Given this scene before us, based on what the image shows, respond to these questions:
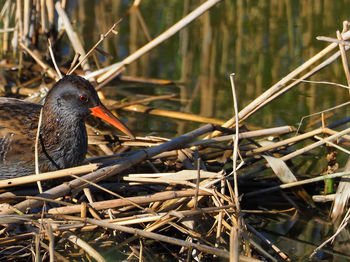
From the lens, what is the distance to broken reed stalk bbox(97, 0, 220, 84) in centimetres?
443

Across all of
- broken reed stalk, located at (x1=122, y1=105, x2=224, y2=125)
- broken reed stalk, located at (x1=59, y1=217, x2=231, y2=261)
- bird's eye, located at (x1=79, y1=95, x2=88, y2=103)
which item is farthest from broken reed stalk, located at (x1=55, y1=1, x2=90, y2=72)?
broken reed stalk, located at (x1=59, y1=217, x2=231, y2=261)

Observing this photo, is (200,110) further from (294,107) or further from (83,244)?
(83,244)

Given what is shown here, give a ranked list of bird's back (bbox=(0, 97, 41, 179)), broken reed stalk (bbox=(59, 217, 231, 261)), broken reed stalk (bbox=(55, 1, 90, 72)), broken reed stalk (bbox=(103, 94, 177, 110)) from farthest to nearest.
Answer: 1. broken reed stalk (bbox=(103, 94, 177, 110))
2. broken reed stalk (bbox=(55, 1, 90, 72))
3. bird's back (bbox=(0, 97, 41, 179))
4. broken reed stalk (bbox=(59, 217, 231, 261))

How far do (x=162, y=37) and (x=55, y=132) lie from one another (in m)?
1.16

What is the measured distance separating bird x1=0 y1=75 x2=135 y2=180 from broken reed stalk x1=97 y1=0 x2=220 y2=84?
0.95 meters

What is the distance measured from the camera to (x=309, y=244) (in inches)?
150

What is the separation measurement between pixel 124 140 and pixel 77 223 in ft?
3.79

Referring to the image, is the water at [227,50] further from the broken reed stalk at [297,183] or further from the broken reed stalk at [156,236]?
the broken reed stalk at [156,236]

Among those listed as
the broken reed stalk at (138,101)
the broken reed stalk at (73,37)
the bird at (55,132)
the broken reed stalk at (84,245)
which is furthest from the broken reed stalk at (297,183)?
the broken reed stalk at (73,37)

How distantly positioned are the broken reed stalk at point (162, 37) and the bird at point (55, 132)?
0.95 m

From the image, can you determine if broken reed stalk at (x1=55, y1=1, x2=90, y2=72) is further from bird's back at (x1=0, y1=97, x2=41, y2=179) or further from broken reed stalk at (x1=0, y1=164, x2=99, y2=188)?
broken reed stalk at (x1=0, y1=164, x2=99, y2=188)

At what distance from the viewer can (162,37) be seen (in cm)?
453

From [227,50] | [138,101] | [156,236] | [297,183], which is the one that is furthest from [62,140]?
[227,50]

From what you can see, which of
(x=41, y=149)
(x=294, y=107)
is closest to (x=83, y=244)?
(x=41, y=149)
